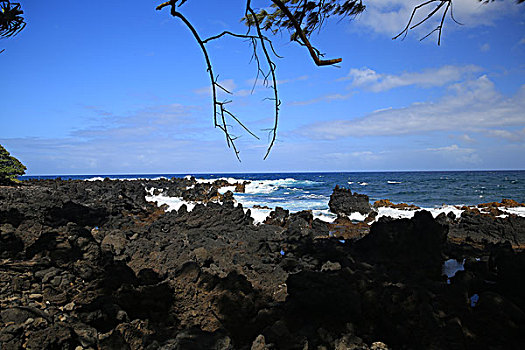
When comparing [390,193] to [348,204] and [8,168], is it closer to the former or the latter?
[348,204]

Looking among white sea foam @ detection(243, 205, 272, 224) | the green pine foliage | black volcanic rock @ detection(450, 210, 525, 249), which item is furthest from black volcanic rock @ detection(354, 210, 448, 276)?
the green pine foliage

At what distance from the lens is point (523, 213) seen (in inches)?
589

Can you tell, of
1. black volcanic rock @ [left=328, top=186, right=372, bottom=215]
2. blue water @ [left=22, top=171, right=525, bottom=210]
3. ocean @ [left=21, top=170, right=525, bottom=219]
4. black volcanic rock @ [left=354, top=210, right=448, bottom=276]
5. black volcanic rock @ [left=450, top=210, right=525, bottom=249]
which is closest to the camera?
black volcanic rock @ [left=354, top=210, right=448, bottom=276]

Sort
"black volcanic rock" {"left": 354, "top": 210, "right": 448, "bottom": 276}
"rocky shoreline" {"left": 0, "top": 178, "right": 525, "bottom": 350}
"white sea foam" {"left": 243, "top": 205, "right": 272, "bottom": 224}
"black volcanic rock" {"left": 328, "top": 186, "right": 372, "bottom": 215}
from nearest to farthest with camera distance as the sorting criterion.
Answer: "rocky shoreline" {"left": 0, "top": 178, "right": 525, "bottom": 350} < "black volcanic rock" {"left": 354, "top": 210, "right": 448, "bottom": 276} < "white sea foam" {"left": 243, "top": 205, "right": 272, "bottom": 224} < "black volcanic rock" {"left": 328, "top": 186, "right": 372, "bottom": 215}

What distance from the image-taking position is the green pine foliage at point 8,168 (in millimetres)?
19984

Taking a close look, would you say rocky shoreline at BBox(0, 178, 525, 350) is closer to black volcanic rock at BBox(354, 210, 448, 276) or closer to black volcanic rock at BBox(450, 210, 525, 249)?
black volcanic rock at BBox(354, 210, 448, 276)

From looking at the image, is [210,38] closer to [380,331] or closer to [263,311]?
[263,311]

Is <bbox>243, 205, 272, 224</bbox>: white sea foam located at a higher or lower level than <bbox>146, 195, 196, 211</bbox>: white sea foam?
higher

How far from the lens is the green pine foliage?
20.0 metres

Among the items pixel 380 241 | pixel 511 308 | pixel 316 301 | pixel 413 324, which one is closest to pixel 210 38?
pixel 316 301

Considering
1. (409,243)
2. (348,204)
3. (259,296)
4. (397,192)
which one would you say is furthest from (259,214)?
(397,192)

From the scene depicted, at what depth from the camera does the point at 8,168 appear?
20.2 metres

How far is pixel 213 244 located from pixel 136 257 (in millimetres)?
1637

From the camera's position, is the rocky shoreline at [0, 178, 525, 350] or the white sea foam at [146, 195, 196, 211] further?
the white sea foam at [146, 195, 196, 211]
